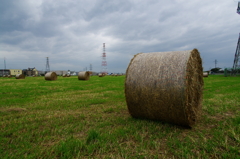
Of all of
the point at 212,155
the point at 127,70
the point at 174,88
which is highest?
the point at 127,70

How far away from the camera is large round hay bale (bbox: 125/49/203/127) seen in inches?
146

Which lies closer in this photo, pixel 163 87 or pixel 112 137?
pixel 112 137

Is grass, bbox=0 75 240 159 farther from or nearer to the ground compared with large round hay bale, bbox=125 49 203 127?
nearer to the ground

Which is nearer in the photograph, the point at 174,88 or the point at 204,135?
the point at 204,135

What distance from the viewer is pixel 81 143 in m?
2.95

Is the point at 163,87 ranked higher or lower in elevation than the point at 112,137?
higher

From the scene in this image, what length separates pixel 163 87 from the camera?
390 cm

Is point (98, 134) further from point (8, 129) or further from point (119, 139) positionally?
point (8, 129)

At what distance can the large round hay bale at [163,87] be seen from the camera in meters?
3.72

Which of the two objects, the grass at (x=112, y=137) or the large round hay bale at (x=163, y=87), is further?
the large round hay bale at (x=163, y=87)

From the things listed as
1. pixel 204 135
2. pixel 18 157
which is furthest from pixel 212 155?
pixel 18 157

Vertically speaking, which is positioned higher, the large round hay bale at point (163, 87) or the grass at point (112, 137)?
the large round hay bale at point (163, 87)

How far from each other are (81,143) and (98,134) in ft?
1.56

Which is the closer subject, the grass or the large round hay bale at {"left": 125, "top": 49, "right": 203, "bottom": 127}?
the grass
